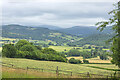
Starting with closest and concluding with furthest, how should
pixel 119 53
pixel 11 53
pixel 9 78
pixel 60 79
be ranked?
pixel 9 78, pixel 60 79, pixel 119 53, pixel 11 53

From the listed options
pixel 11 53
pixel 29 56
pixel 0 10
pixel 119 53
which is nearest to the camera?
pixel 0 10

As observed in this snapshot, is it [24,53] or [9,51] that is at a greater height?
[9,51]

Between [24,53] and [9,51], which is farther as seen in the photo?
[24,53]

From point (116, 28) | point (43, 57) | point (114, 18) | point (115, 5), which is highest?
point (115, 5)

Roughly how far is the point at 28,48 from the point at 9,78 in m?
87.7

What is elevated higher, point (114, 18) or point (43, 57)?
point (114, 18)

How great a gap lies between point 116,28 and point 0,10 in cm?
1522

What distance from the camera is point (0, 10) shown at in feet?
49.7

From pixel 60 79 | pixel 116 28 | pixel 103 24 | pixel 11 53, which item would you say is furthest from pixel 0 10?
pixel 11 53

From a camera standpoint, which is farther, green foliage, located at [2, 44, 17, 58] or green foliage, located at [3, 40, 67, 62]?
green foliage, located at [3, 40, 67, 62]

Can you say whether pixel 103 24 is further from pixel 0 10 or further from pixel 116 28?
pixel 0 10

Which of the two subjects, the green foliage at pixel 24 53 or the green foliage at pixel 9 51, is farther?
Answer: the green foliage at pixel 24 53

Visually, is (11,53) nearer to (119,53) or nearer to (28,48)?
(28,48)

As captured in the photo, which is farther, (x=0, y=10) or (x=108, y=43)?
(x=108, y=43)
